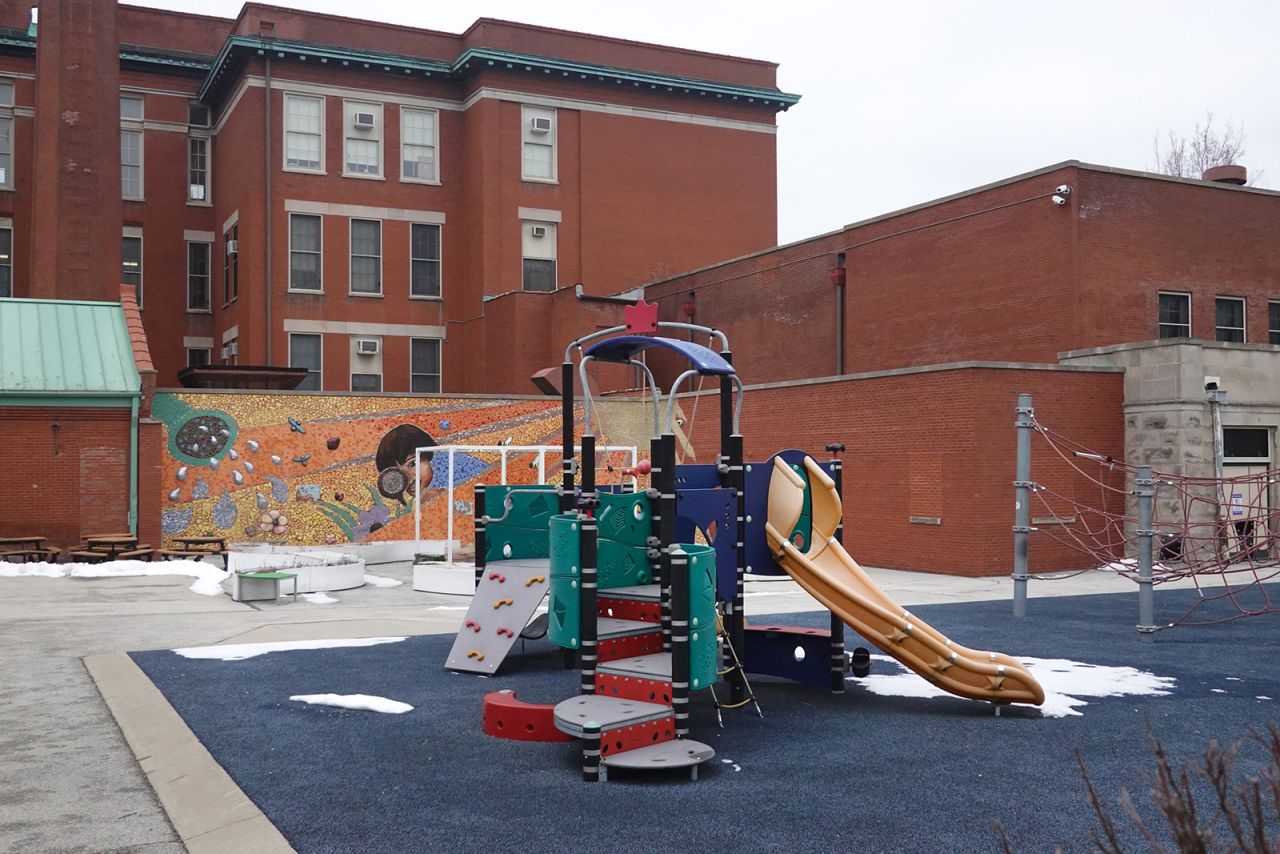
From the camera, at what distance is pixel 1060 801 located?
7211 mm

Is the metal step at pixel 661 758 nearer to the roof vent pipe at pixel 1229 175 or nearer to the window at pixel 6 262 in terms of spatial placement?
the roof vent pipe at pixel 1229 175

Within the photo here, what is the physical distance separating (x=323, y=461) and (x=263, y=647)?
15328 millimetres

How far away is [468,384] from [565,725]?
32613mm

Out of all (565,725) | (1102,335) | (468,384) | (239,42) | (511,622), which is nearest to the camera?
(565,725)

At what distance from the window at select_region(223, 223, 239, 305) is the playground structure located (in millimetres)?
30527

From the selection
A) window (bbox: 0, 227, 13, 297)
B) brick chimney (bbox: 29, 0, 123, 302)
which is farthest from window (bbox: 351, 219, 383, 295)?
window (bbox: 0, 227, 13, 297)

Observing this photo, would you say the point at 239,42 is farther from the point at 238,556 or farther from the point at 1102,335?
the point at 1102,335

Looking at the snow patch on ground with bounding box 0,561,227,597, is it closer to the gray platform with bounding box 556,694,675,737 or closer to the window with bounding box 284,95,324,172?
the gray platform with bounding box 556,694,675,737

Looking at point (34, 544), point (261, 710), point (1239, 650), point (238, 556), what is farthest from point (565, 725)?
point (34, 544)

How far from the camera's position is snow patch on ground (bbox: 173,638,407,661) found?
1271 cm

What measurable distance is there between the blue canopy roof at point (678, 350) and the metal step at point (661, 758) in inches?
123

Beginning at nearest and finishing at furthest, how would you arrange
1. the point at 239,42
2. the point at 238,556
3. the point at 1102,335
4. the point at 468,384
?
the point at 238,556 < the point at 1102,335 < the point at 239,42 < the point at 468,384

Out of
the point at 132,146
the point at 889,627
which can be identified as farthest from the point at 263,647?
the point at 132,146

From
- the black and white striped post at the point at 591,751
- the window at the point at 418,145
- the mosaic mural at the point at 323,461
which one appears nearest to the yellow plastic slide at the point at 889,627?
the black and white striped post at the point at 591,751
